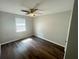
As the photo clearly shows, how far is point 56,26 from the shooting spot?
3855 mm

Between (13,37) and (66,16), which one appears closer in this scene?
(66,16)

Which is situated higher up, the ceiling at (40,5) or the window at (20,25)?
the ceiling at (40,5)

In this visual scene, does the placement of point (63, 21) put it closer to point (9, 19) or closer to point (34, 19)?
point (34, 19)

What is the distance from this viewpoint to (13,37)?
4504 mm

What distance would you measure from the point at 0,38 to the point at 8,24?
1075 mm

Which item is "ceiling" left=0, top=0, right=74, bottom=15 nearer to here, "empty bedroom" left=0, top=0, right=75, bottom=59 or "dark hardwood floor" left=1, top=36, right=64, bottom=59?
"empty bedroom" left=0, top=0, right=75, bottom=59

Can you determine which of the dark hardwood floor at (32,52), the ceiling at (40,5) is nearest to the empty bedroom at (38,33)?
the dark hardwood floor at (32,52)

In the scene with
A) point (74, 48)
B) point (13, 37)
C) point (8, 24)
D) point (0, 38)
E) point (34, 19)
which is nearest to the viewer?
point (74, 48)

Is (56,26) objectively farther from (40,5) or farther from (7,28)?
(7,28)

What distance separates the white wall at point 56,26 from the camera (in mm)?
3318

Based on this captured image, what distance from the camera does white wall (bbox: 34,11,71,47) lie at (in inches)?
131

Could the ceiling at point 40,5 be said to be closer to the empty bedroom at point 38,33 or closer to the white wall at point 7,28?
the empty bedroom at point 38,33

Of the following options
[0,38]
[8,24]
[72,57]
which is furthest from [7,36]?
[72,57]

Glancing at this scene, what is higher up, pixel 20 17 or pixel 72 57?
pixel 20 17
